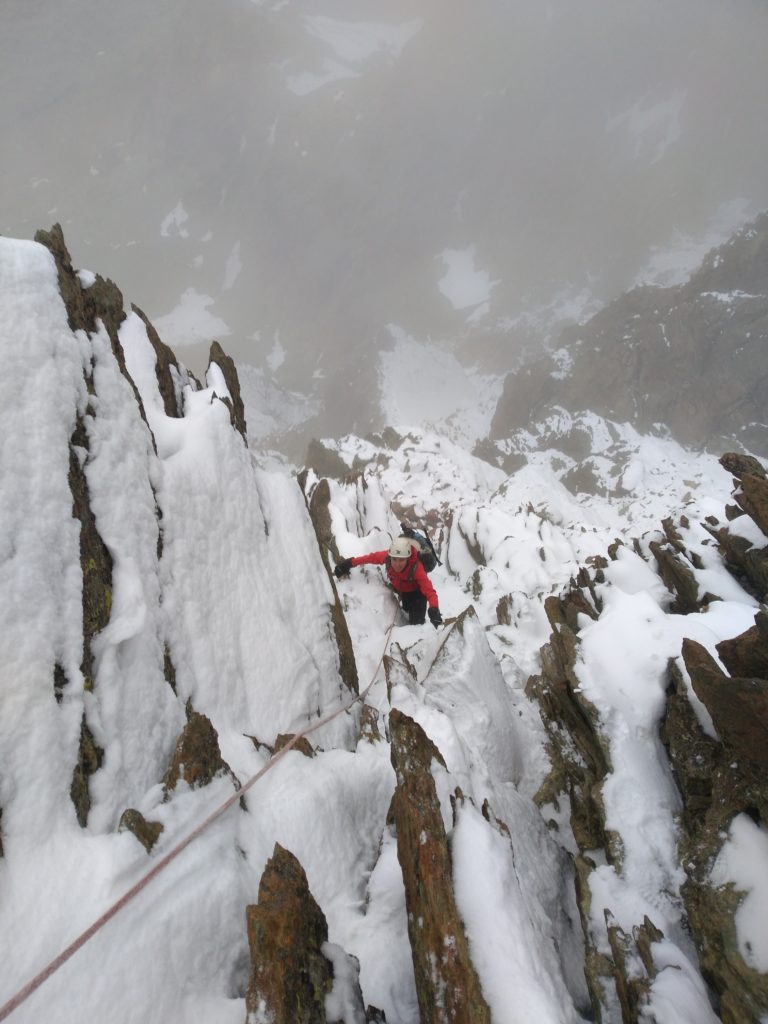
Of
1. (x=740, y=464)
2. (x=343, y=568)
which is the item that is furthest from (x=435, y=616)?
(x=740, y=464)

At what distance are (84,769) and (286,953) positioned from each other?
1619 mm

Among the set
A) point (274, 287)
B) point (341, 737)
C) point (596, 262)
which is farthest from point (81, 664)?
point (274, 287)

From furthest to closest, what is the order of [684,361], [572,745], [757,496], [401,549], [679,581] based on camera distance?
1. [684,361]
2. [401,549]
3. [679,581]
4. [757,496]
5. [572,745]

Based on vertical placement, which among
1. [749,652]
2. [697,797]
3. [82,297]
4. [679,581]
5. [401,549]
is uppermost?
[82,297]

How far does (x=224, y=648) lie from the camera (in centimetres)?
440

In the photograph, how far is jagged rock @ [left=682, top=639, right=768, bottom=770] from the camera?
10.3ft

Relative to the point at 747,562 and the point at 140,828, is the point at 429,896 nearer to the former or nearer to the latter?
the point at 140,828

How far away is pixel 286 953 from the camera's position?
2221mm

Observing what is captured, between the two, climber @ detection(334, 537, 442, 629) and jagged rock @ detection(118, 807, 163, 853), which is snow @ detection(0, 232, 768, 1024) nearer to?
jagged rock @ detection(118, 807, 163, 853)

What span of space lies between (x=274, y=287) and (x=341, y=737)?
16338cm

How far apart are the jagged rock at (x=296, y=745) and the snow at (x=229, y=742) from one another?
12cm

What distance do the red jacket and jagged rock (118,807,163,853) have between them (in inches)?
235

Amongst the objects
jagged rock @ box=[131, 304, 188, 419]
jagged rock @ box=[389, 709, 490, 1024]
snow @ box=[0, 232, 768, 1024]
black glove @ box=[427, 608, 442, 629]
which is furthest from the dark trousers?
jagged rock @ box=[131, 304, 188, 419]

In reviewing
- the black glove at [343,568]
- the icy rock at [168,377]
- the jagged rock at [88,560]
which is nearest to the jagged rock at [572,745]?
the black glove at [343,568]
